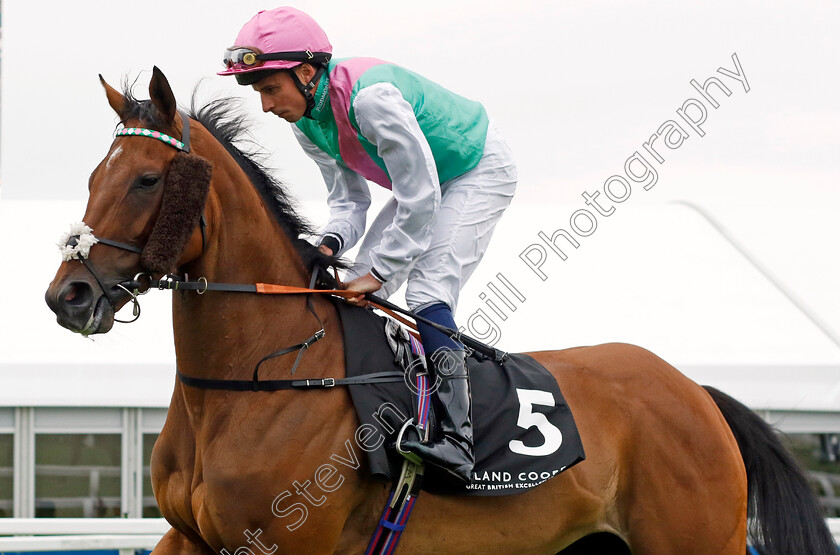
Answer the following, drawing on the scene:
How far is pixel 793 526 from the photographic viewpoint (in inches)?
136

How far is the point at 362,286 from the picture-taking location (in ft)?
9.34

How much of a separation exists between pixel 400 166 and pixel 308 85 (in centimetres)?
42

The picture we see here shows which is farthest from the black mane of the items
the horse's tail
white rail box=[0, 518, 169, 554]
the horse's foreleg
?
the horse's tail

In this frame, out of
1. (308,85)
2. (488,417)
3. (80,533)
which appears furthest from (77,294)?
(80,533)

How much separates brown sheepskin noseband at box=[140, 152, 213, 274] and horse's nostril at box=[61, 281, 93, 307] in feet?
0.52

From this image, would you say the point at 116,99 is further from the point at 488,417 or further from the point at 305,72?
the point at 488,417

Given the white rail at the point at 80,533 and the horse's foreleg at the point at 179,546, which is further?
the white rail at the point at 80,533

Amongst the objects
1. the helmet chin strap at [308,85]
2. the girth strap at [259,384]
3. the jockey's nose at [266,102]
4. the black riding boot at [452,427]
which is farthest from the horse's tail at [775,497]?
the jockey's nose at [266,102]

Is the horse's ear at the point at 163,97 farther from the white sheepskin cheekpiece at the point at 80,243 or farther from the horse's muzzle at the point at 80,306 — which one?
the horse's muzzle at the point at 80,306

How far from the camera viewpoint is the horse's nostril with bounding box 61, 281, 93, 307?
2.21 metres

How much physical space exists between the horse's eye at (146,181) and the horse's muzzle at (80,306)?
0.98 feet

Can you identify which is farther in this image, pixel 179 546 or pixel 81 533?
pixel 81 533

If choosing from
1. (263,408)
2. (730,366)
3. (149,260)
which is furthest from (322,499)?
(730,366)

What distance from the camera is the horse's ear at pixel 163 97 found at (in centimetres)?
238
